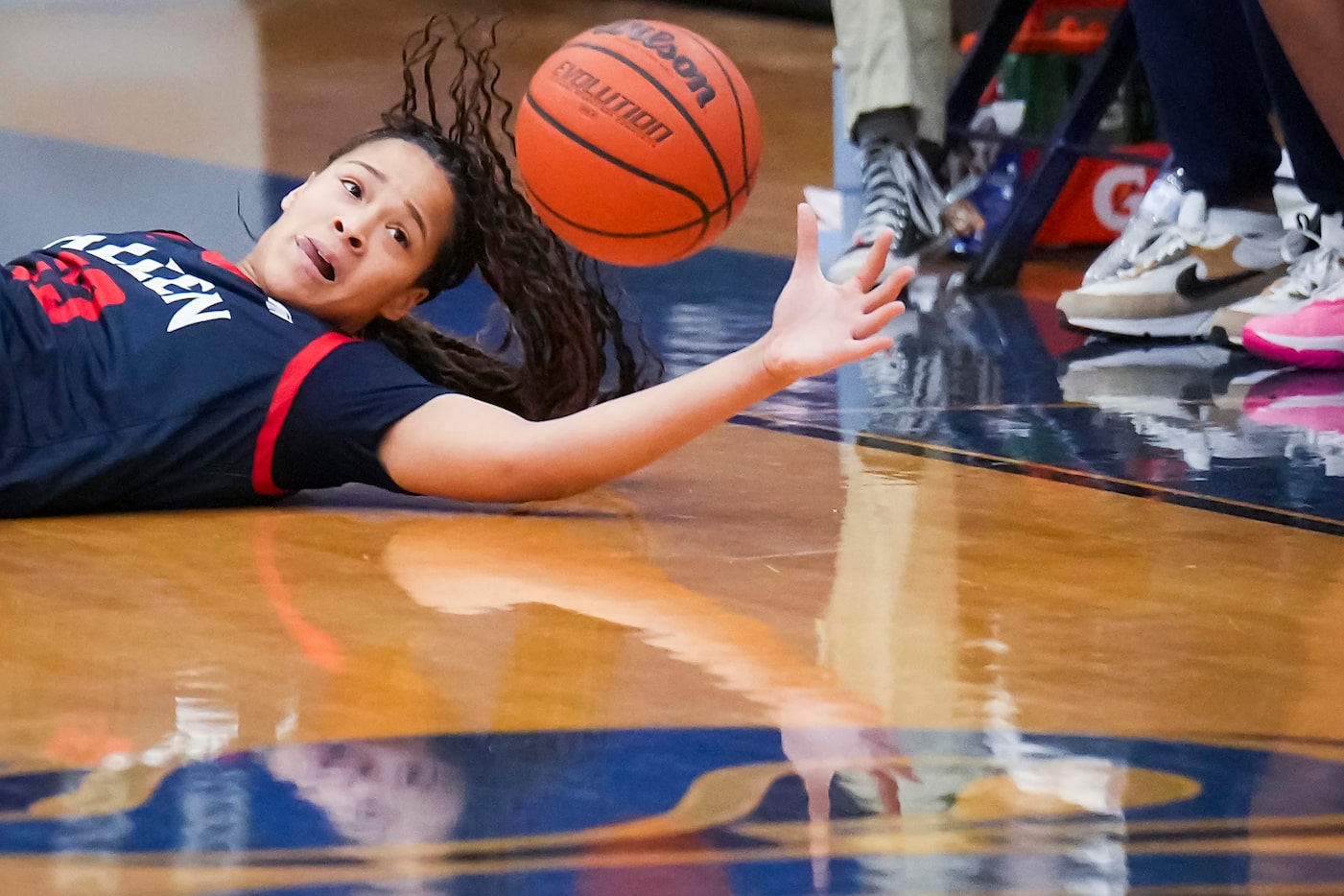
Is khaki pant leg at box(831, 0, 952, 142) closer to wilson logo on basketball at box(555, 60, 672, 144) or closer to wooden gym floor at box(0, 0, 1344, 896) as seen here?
wooden gym floor at box(0, 0, 1344, 896)

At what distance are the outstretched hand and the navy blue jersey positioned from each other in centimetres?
42

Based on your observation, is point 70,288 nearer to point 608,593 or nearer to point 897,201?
point 608,593

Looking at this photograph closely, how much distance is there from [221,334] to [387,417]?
0.22 m

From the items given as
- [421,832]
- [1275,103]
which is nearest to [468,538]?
[421,832]

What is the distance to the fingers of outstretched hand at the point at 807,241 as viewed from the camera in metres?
1.96

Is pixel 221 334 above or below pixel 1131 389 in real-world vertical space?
above

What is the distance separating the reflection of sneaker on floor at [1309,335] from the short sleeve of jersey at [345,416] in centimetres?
155

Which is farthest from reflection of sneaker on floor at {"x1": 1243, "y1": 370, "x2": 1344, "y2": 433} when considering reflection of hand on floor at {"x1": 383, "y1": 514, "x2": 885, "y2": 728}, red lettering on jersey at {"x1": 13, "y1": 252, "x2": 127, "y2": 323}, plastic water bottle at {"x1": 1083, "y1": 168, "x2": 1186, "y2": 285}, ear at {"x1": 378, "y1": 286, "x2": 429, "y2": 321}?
red lettering on jersey at {"x1": 13, "y1": 252, "x2": 127, "y2": 323}

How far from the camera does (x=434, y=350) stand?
2520 millimetres

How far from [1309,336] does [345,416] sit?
168 centimetres

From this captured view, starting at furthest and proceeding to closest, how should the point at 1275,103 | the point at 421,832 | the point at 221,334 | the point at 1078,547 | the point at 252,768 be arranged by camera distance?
the point at 1275,103, the point at 221,334, the point at 1078,547, the point at 252,768, the point at 421,832

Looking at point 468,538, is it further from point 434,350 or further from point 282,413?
point 434,350

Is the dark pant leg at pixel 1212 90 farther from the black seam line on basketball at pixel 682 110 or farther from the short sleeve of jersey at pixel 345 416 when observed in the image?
the short sleeve of jersey at pixel 345 416

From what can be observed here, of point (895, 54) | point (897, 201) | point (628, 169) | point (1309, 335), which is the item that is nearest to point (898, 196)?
point (897, 201)
